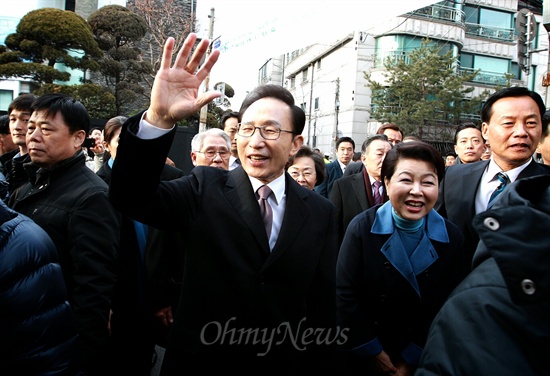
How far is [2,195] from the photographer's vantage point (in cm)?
159

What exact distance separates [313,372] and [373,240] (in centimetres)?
82

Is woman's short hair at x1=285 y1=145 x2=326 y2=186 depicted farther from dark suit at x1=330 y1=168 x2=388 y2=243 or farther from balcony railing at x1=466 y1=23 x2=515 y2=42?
balcony railing at x1=466 y1=23 x2=515 y2=42

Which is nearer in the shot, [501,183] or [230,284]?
[230,284]

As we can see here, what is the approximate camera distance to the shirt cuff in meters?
1.56

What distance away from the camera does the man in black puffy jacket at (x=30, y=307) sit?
1.42m

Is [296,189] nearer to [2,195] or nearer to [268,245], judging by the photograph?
[268,245]

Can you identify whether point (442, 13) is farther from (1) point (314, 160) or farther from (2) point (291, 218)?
(2) point (291, 218)

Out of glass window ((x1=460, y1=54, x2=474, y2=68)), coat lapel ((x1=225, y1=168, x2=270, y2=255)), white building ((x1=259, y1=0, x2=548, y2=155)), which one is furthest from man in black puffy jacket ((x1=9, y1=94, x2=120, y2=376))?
glass window ((x1=460, y1=54, x2=474, y2=68))

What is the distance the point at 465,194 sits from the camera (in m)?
2.89

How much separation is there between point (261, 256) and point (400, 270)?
90 cm

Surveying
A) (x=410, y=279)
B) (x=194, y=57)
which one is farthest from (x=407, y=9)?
(x=410, y=279)

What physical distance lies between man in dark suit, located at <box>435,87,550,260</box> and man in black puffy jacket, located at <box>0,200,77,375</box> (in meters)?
2.30

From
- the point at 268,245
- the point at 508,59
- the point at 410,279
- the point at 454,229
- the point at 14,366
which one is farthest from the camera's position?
the point at 508,59

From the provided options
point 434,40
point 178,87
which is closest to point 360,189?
point 178,87
